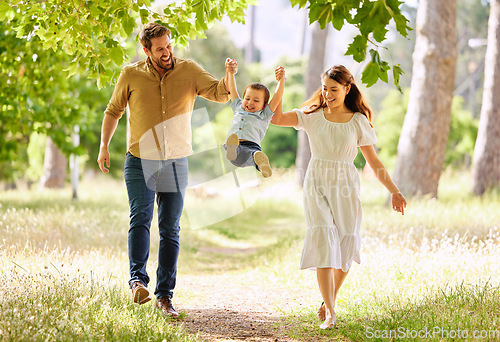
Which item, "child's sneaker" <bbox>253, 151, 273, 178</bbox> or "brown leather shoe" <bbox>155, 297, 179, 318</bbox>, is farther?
"brown leather shoe" <bbox>155, 297, 179, 318</bbox>

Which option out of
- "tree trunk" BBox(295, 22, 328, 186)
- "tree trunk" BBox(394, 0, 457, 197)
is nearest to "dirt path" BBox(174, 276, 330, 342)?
"tree trunk" BBox(394, 0, 457, 197)

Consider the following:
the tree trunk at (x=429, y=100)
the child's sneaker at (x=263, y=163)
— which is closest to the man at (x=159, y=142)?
the child's sneaker at (x=263, y=163)

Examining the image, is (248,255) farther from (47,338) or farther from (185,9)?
(47,338)

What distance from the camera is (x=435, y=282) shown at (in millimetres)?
5660

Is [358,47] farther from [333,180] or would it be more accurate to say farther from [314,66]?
[314,66]

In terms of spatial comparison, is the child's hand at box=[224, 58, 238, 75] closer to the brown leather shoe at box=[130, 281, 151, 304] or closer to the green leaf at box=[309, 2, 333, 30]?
the green leaf at box=[309, 2, 333, 30]

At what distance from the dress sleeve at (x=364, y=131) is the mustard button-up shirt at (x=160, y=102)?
111 centimetres

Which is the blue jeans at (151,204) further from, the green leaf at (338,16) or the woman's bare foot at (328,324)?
the green leaf at (338,16)

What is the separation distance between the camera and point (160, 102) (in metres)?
4.79

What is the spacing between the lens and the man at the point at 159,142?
4.76m

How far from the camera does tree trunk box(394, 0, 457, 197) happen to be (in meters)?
11.6

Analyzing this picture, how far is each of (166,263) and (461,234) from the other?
16.2ft

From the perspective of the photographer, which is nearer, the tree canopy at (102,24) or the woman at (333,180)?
the tree canopy at (102,24)

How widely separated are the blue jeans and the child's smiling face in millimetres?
723
